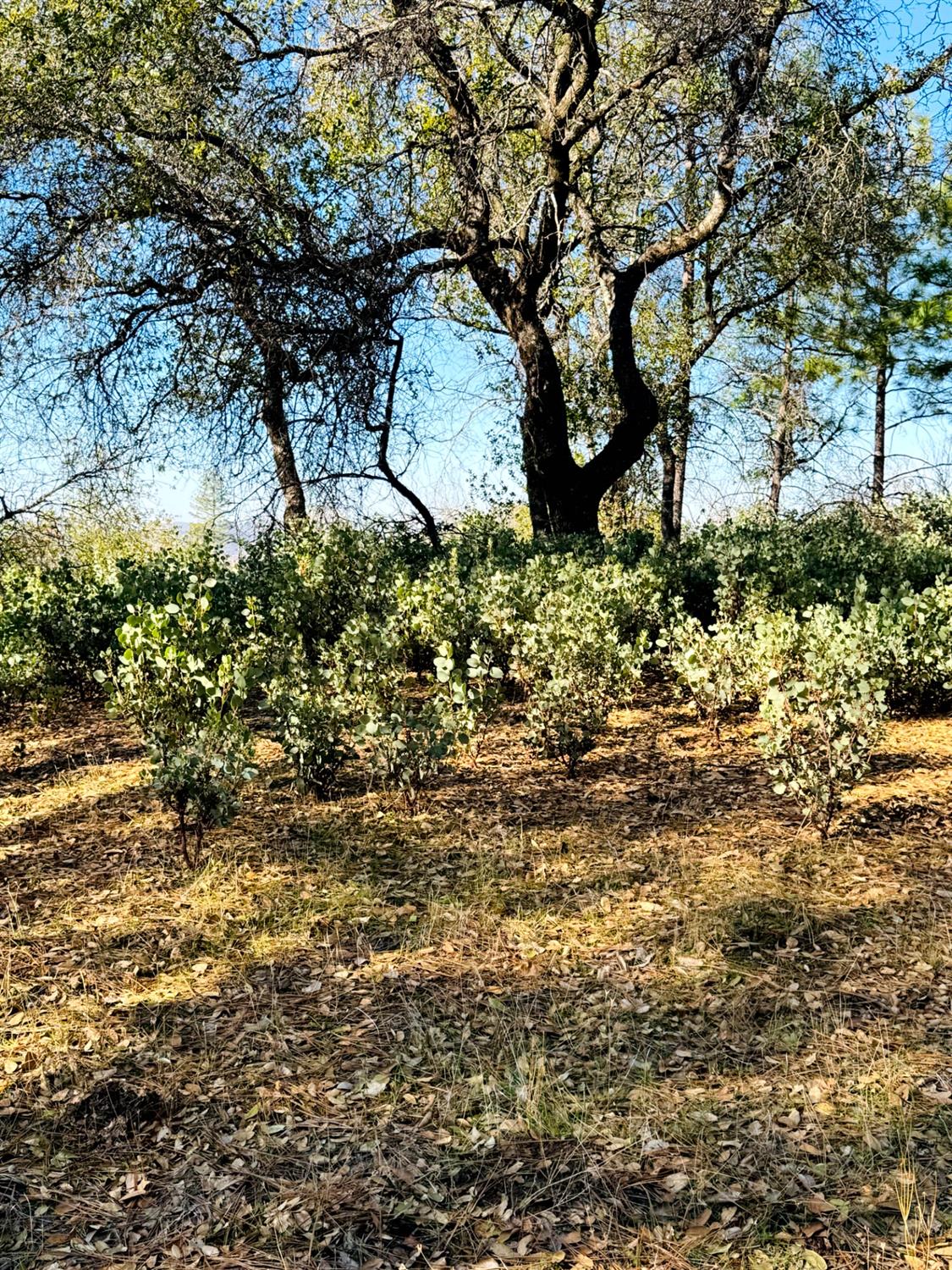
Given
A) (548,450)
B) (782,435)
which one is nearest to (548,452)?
(548,450)

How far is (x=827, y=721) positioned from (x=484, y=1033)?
233 centimetres

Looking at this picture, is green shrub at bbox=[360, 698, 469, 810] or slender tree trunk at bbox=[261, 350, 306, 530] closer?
green shrub at bbox=[360, 698, 469, 810]

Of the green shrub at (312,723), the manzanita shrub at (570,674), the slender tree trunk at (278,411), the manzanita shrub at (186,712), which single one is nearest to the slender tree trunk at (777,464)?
the slender tree trunk at (278,411)

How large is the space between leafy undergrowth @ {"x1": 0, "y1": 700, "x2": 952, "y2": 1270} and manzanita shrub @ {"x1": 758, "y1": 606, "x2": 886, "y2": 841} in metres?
0.30

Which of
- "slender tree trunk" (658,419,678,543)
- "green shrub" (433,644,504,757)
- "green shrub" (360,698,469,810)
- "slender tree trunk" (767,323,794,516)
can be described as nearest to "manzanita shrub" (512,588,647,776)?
"green shrub" (433,644,504,757)

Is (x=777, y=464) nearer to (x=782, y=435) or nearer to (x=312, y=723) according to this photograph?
(x=782, y=435)

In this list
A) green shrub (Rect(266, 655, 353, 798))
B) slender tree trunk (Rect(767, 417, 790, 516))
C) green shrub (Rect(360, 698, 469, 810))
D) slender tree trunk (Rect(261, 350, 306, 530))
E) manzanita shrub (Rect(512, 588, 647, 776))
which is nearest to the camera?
green shrub (Rect(360, 698, 469, 810))

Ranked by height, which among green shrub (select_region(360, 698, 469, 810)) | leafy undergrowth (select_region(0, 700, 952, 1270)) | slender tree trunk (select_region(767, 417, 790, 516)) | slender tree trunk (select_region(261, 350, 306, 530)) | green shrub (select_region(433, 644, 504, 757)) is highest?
slender tree trunk (select_region(767, 417, 790, 516))

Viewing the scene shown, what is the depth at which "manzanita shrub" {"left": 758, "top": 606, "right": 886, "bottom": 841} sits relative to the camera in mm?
4855

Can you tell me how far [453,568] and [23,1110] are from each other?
16.9 feet

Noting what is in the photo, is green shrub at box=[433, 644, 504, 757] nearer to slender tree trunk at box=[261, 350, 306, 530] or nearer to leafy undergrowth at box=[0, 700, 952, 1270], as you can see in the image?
leafy undergrowth at box=[0, 700, 952, 1270]

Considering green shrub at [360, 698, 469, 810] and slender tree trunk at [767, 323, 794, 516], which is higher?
slender tree trunk at [767, 323, 794, 516]

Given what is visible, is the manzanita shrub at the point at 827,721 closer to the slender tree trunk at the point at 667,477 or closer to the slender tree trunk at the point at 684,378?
the slender tree trunk at the point at 684,378

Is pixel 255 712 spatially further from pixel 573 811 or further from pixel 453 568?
pixel 573 811
